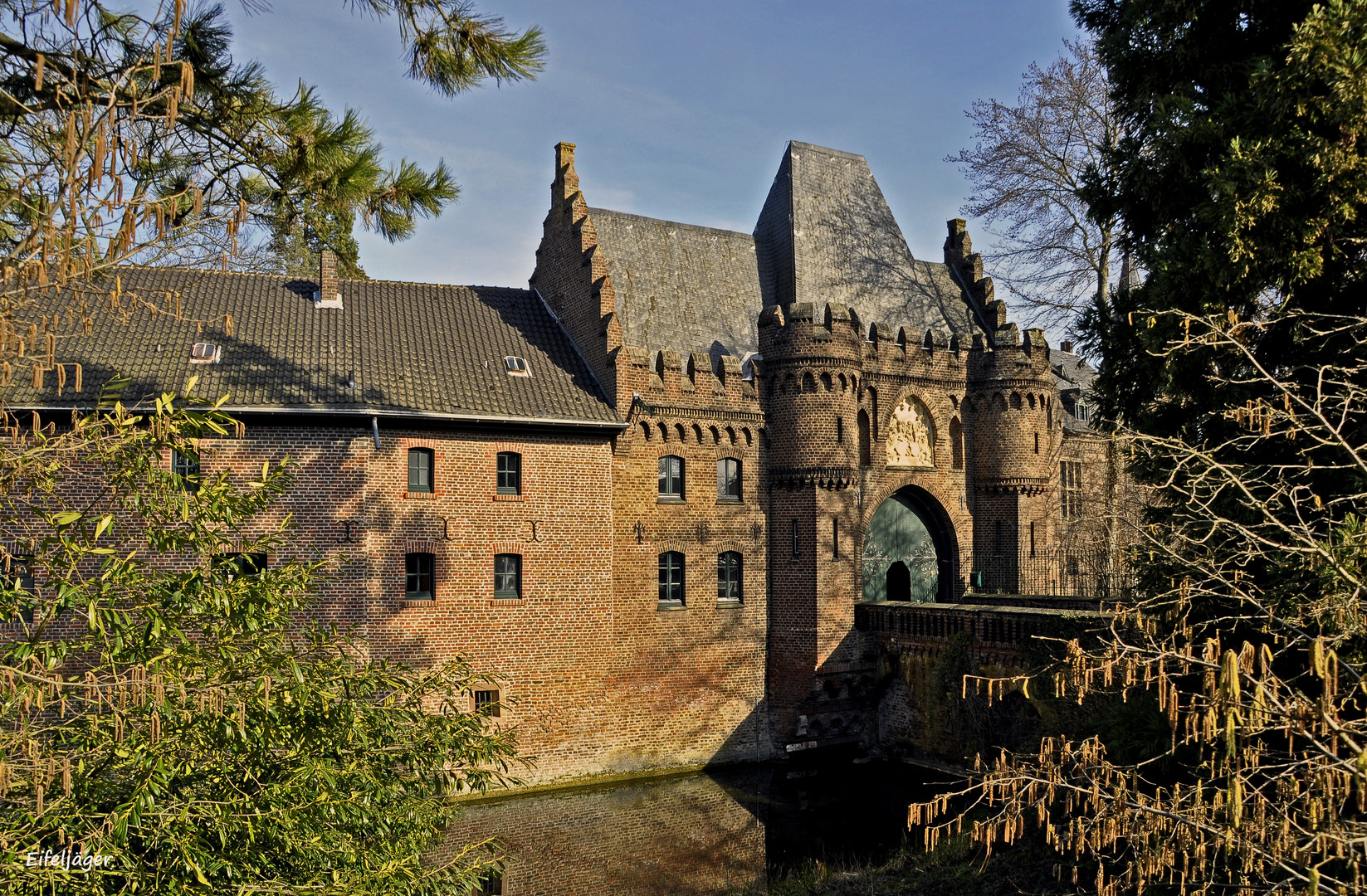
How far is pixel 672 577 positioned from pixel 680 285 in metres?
6.42

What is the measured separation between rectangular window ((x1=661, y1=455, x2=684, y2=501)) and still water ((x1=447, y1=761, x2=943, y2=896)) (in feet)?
17.4

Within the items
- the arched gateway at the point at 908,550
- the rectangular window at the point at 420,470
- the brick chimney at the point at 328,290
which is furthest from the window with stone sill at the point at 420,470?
the arched gateway at the point at 908,550

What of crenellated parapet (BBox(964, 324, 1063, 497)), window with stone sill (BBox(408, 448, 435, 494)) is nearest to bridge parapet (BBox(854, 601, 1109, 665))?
crenellated parapet (BBox(964, 324, 1063, 497))

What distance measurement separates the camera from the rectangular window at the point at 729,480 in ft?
63.4

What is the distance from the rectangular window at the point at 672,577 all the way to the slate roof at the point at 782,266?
4.36 metres

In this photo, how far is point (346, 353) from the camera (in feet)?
55.0

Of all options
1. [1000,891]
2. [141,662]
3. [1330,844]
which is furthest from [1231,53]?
[141,662]

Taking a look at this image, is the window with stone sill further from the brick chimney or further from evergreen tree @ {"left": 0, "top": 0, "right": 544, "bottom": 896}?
evergreen tree @ {"left": 0, "top": 0, "right": 544, "bottom": 896}

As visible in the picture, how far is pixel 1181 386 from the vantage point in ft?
31.0

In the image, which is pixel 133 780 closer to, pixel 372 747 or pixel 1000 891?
pixel 372 747

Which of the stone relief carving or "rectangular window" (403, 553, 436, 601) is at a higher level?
the stone relief carving

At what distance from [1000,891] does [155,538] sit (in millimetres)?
8727

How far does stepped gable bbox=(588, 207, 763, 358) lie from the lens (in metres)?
20.2

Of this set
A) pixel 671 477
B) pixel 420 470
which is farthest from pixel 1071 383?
pixel 420 470
